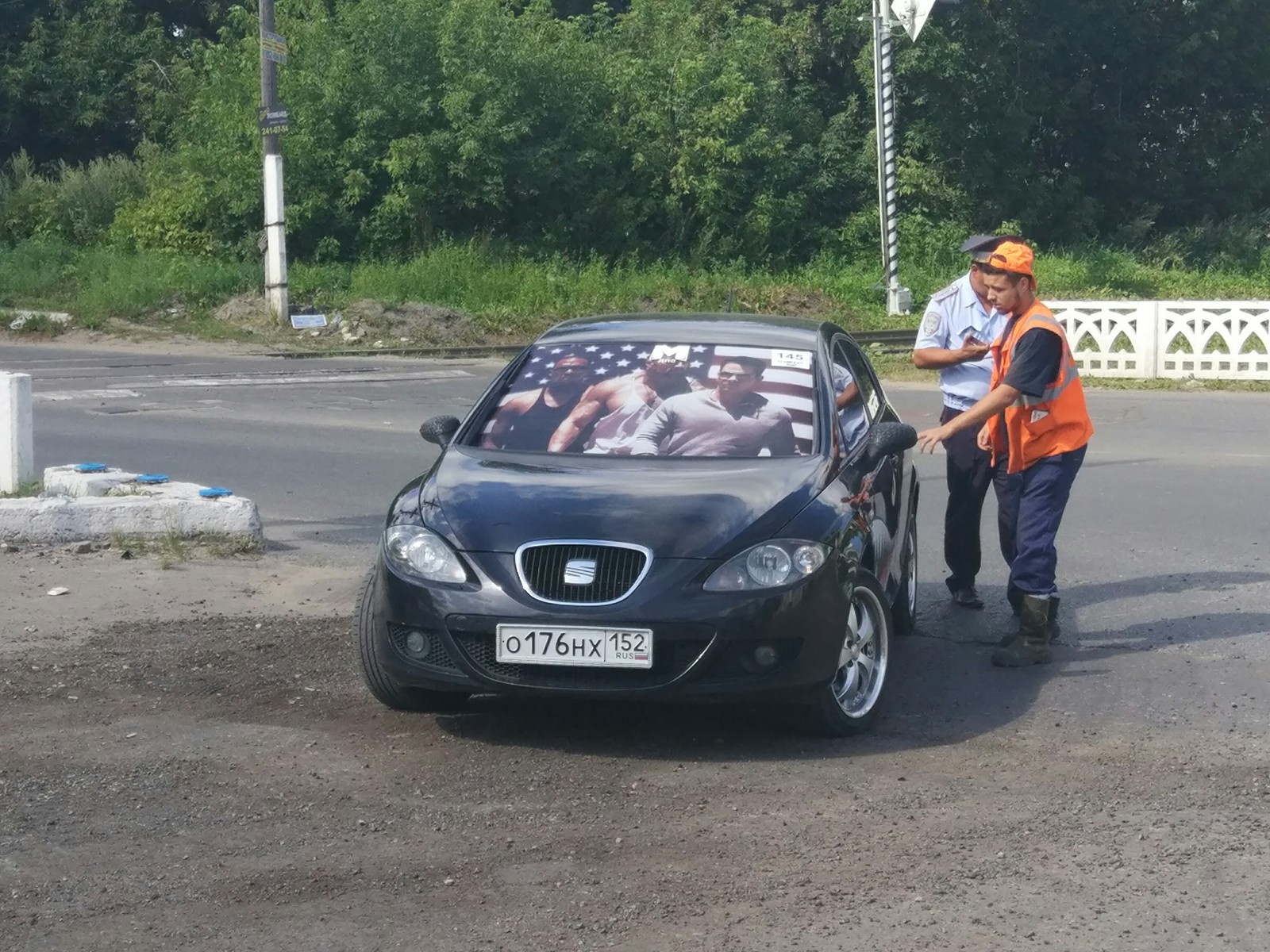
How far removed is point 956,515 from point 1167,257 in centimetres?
3496

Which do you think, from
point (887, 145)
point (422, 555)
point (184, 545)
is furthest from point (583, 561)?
point (887, 145)

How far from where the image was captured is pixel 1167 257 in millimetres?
40281

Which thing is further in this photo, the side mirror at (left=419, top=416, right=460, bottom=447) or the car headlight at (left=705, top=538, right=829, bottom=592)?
the side mirror at (left=419, top=416, right=460, bottom=447)

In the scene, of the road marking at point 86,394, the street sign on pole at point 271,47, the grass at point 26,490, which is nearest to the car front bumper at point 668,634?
the grass at point 26,490

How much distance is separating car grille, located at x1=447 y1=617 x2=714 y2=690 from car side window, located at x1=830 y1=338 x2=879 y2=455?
1.31 m

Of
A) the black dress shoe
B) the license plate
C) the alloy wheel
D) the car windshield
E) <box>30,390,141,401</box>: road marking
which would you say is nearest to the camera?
the license plate

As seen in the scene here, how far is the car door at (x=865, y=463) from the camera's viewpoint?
6.05 metres

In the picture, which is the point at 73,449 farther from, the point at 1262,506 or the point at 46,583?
the point at 1262,506

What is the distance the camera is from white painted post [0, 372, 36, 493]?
943cm

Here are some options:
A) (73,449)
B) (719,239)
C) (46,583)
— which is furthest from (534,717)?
(719,239)

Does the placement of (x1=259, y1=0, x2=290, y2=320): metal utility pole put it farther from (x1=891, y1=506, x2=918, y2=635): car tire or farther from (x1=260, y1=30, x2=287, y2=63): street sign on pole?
(x1=891, y1=506, x2=918, y2=635): car tire

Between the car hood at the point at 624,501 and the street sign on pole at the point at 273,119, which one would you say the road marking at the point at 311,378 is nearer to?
the street sign on pole at the point at 273,119

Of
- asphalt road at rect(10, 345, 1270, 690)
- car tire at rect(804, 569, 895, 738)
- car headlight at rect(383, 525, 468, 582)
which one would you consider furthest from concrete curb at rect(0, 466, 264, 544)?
car tire at rect(804, 569, 895, 738)

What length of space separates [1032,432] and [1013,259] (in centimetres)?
70
